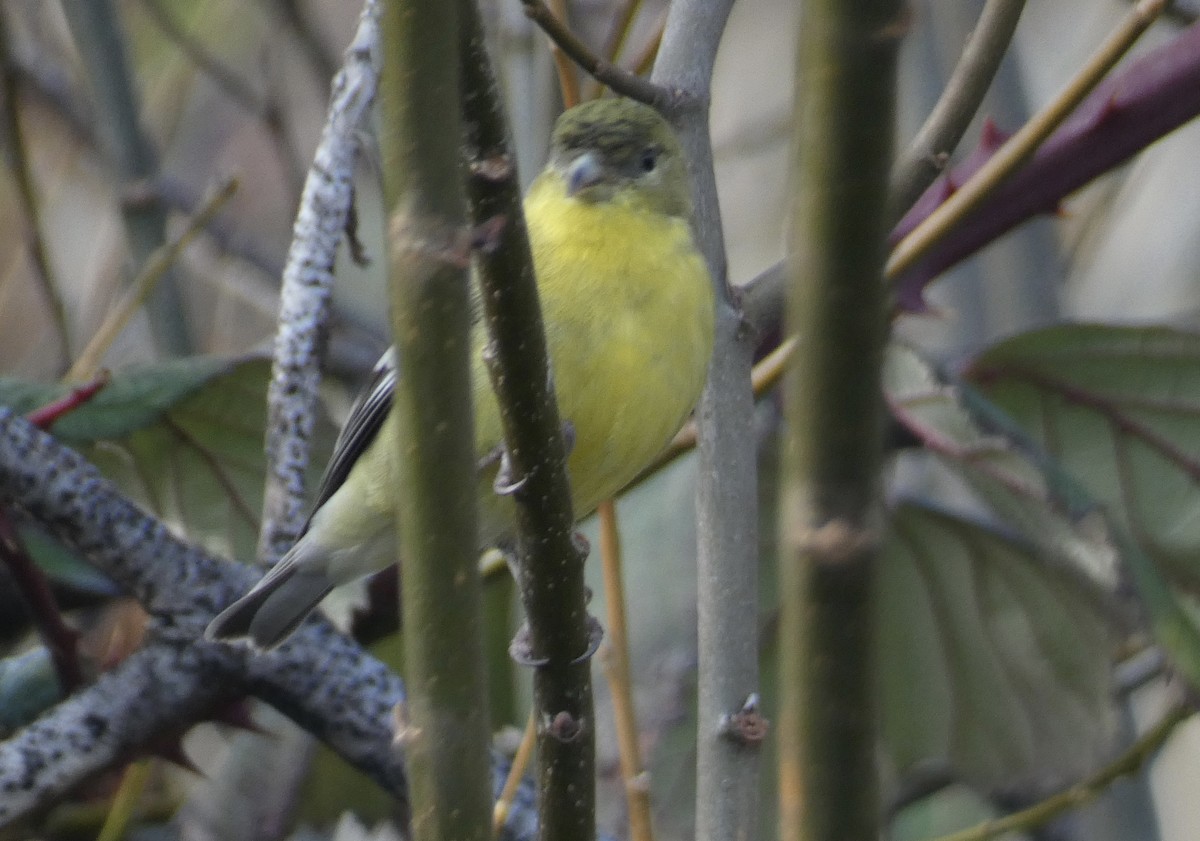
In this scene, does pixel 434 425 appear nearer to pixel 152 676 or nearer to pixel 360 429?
pixel 152 676

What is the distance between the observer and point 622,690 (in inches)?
74.2

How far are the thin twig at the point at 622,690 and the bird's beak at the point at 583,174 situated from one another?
762 mm

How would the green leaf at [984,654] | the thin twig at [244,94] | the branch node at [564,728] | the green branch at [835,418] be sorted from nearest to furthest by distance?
the green branch at [835,418] → the branch node at [564,728] → the green leaf at [984,654] → the thin twig at [244,94]

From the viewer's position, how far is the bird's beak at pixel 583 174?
106 inches

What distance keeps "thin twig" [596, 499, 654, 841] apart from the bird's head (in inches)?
30.7

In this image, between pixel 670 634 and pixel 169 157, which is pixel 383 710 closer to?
pixel 670 634

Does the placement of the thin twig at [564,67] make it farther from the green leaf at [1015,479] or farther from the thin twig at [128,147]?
the thin twig at [128,147]

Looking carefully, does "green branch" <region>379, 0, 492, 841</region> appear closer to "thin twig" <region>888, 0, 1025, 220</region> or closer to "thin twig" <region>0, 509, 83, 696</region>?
"thin twig" <region>888, 0, 1025, 220</region>

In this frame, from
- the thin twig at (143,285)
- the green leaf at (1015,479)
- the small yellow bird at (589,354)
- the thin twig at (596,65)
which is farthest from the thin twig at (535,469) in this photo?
the thin twig at (143,285)

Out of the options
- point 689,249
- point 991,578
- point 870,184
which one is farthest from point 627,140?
point 870,184

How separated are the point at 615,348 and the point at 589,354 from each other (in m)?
0.04

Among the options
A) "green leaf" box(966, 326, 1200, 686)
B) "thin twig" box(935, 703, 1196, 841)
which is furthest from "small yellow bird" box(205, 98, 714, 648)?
"thin twig" box(935, 703, 1196, 841)

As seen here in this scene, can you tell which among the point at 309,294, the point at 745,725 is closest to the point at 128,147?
the point at 309,294

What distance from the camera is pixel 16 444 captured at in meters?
2.12
